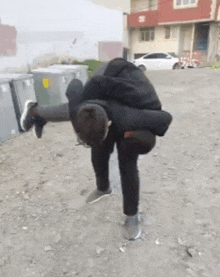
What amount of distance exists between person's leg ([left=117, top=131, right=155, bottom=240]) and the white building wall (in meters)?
20.8

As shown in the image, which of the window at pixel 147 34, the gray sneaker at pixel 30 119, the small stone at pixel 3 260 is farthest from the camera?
the window at pixel 147 34

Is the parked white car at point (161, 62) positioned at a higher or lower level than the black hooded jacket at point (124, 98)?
lower

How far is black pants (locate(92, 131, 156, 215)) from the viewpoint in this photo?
1480 millimetres

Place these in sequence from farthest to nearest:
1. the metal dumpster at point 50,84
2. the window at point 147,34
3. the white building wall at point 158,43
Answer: the window at point 147,34 < the white building wall at point 158,43 < the metal dumpster at point 50,84

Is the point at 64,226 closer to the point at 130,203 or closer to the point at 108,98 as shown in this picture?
the point at 130,203

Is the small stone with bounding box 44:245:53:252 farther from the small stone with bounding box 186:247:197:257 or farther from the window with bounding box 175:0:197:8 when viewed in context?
the window with bounding box 175:0:197:8

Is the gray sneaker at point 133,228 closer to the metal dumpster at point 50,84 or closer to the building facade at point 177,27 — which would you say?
the metal dumpster at point 50,84

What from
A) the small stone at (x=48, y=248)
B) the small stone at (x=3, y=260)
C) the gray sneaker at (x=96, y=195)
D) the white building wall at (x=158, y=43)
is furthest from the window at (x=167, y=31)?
the small stone at (x=3, y=260)

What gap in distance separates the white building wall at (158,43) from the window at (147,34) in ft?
A: 0.99

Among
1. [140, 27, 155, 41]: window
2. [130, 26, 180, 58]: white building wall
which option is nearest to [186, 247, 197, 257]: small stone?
[130, 26, 180, 58]: white building wall

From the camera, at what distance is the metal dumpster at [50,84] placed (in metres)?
4.75

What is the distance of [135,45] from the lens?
2233 centimetres

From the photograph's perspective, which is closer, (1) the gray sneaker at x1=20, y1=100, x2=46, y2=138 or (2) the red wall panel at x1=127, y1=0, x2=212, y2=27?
(1) the gray sneaker at x1=20, y1=100, x2=46, y2=138

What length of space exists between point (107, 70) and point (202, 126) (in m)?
3.13
